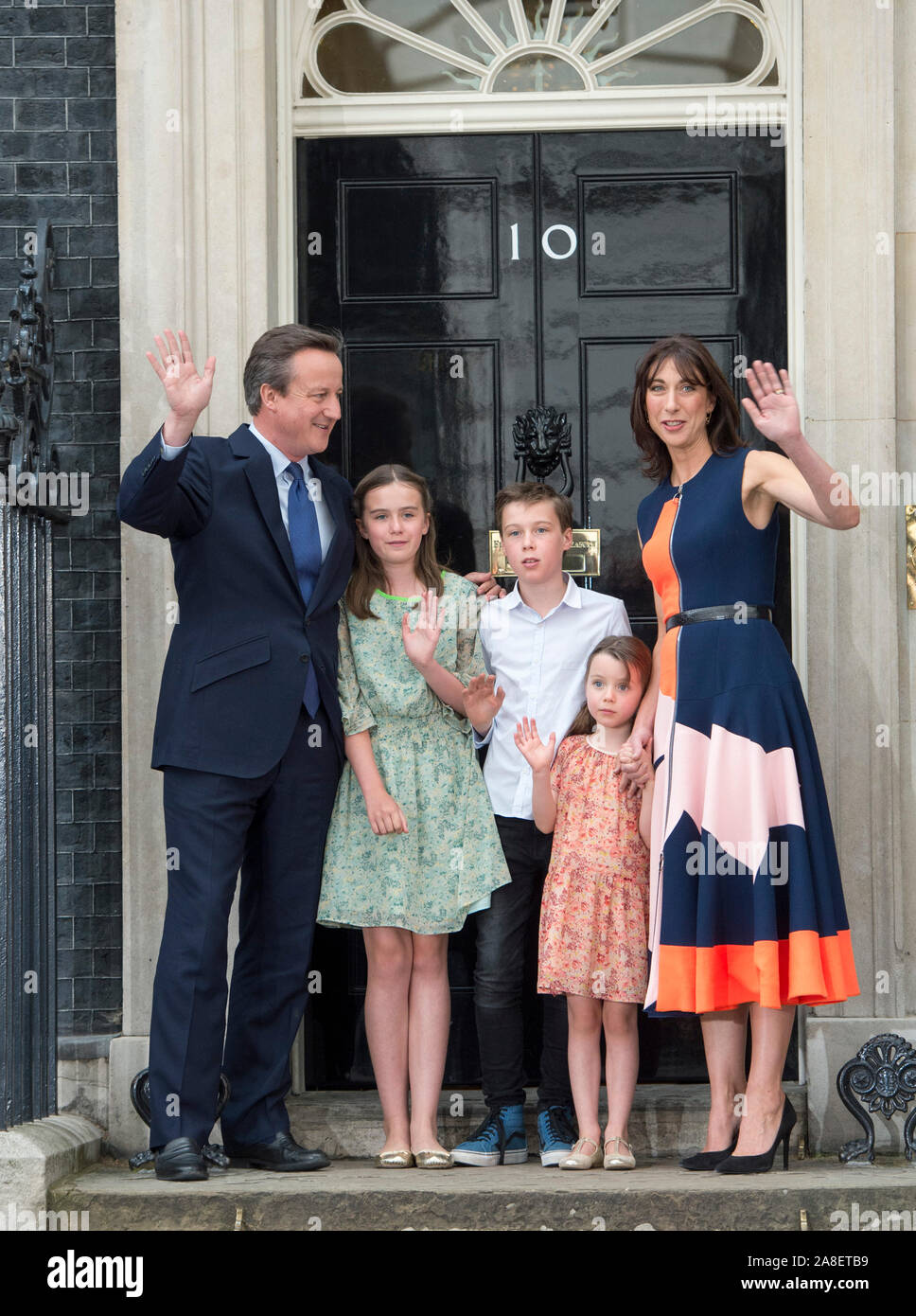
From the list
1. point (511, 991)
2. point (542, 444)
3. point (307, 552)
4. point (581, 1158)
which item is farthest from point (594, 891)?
point (542, 444)

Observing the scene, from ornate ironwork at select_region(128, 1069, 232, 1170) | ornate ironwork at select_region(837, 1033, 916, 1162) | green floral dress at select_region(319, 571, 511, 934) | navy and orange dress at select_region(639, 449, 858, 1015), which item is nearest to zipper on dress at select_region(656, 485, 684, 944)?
navy and orange dress at select_region(639, 449, 858, 1015)

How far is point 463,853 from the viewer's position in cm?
526

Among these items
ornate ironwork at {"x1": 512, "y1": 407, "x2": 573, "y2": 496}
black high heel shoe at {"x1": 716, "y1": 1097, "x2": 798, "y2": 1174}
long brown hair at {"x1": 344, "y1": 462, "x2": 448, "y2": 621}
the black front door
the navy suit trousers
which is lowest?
black high heel shoe at {"x1": 716, "y1": 1097, "x2": 798, "y2": 1174}

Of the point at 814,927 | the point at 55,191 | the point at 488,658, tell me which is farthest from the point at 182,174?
the point at 814,927

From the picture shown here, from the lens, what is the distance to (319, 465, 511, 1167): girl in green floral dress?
205 inches

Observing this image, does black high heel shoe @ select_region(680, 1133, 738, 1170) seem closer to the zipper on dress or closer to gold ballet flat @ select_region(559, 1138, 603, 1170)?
gold ballet flat @ select_region(559, 1138, 603, 1170)

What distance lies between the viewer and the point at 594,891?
518 cm

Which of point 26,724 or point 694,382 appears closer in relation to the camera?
point 694,382

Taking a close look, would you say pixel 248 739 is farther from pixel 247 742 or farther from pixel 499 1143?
pixel 499 1143

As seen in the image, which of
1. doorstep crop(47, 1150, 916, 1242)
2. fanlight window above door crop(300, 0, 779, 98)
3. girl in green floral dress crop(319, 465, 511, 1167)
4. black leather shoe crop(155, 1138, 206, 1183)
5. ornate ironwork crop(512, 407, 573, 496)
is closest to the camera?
doorstep crop(47, 1150, 916, 1242)

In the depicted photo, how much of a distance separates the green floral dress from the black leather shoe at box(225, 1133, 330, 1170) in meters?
0.68

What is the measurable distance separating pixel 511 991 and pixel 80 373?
263 centimetres

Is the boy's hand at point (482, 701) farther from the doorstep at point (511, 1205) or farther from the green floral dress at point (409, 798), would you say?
the doorstep at point (511, 1205)

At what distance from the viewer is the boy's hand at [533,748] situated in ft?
16.7
